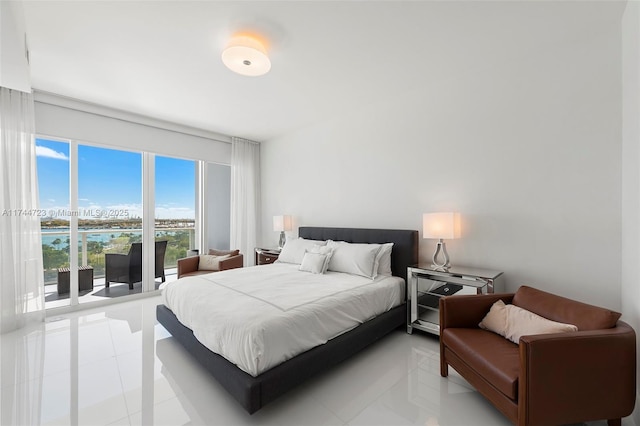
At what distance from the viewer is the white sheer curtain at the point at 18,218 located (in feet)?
9.90

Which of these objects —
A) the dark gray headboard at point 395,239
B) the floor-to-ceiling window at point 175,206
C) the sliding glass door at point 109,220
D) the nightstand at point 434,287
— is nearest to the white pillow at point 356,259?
the dark gray headboard at point 395,239

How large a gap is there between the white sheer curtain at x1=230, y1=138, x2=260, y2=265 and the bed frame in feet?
8.00

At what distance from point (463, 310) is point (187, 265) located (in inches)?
145

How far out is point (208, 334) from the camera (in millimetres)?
2004

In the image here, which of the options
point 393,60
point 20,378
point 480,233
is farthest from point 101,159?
point 480,233

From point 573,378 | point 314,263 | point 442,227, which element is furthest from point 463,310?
point 314,263

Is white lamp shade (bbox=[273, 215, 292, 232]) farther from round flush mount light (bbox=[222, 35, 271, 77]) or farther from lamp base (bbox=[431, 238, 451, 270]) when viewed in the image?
round flush mount light (bbox=[222, 35, 271, 77])

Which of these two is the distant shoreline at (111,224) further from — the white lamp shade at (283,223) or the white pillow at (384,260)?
the white pillow at (384,260)

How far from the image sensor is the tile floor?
68.5 inches

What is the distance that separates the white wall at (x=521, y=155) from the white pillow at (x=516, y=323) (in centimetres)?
78

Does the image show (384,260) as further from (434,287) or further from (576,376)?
(576,376)

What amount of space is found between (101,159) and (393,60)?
425 cm

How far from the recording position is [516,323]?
1.94 meters

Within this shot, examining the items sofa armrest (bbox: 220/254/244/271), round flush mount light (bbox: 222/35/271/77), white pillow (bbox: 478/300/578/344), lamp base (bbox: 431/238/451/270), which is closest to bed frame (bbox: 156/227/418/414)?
lamp base (bbox: 431/238/451/270)
